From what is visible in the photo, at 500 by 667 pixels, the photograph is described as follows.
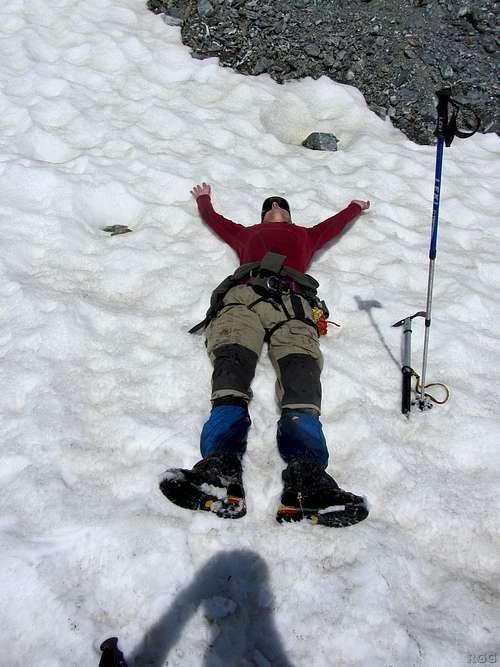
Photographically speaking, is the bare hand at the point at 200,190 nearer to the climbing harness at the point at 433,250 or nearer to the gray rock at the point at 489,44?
the climbing harness at the point at 433,250

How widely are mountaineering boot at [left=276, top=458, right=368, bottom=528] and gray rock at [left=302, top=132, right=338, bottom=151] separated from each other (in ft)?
20.7

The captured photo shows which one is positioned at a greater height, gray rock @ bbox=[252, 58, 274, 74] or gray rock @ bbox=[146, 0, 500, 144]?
gray rock @ bbox=[146, 0, 500, 144]

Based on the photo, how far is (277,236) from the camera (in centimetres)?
552

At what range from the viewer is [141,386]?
432 cm

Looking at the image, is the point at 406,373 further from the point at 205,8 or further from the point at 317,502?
the point at 205,8

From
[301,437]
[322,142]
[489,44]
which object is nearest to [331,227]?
[322,142]

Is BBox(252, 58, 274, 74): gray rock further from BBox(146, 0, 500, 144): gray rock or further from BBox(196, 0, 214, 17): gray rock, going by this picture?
BBox(196, 0, 214, 17): gray rock

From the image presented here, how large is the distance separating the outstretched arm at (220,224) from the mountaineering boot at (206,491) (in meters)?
3.18

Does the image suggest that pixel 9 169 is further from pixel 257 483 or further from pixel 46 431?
pixel 257 483

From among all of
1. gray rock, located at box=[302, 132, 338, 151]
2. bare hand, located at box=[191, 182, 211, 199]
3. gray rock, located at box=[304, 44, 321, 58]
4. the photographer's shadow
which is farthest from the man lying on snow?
gray rock, located at box=[304, 44, 321, 58]

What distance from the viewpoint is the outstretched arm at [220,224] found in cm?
588

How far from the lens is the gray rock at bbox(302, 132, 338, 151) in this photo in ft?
26.8

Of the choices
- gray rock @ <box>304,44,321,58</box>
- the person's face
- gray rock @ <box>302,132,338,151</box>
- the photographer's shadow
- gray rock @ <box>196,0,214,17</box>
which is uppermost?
gray rock @ <box>196,0,214,17</box>

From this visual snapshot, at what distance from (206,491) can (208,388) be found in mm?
1237
